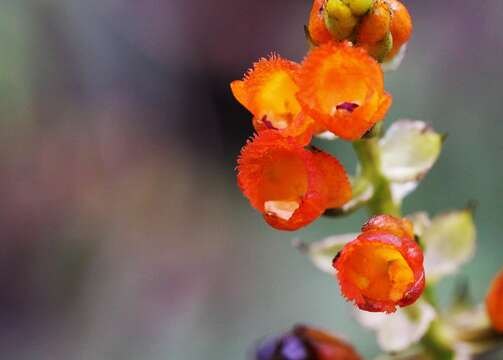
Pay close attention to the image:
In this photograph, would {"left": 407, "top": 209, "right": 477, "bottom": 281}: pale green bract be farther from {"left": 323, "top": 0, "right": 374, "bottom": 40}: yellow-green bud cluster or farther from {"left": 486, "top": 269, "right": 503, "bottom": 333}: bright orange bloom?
{"left": 323, "top": 0, "right": 374, "bottom": 40}: yellow-green bud cluster

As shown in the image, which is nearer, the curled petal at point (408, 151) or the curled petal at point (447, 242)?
the curled petal at point (408, 151)

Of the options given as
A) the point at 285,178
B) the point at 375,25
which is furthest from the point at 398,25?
the point at 285,178

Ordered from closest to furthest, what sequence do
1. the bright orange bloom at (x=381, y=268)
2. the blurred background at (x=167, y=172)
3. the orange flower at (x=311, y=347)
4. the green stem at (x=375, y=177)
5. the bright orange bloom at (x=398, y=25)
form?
the bright orange bloom at (x=381, y=268) → the bright orange bloom at (x=398, y=25) → the green stem at (x=375, y=177) → the orange flower at (x=311, y=347) → the blurred background at (x=167, y=172)

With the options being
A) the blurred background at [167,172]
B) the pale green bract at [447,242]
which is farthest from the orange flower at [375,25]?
the blurred background at [167,172]

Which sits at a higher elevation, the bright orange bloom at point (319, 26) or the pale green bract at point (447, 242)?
the bright orange bloom at point (319, 26)

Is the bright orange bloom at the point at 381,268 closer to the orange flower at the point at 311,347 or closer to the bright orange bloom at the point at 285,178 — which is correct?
the bright orange bloom at the point at 285,178

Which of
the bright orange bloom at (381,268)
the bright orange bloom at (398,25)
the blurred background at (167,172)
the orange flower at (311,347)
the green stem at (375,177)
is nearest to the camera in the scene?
the bright orange bloom at (381,268)

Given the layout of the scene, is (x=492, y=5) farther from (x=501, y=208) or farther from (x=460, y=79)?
(x=501, y=208)

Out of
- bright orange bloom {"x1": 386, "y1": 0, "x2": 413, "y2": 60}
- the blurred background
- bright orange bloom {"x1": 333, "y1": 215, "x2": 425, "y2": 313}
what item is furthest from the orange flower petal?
the blurred background

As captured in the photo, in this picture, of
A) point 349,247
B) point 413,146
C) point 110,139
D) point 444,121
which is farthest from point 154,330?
point 349,247
